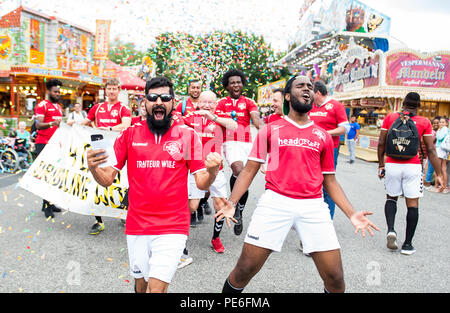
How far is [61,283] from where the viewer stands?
3.77m

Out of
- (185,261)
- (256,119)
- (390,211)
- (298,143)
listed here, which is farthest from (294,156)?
(390,211)

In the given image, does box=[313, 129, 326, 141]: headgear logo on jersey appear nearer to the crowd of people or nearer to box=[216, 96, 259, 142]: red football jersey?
the crowd of people

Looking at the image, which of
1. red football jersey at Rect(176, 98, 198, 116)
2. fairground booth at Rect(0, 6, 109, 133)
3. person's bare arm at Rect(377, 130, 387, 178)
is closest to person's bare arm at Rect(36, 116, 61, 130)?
red football jersey at Rect(176, 98, 198, 116)

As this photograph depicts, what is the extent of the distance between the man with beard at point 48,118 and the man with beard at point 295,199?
464cm

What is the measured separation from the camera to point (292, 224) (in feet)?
9.34

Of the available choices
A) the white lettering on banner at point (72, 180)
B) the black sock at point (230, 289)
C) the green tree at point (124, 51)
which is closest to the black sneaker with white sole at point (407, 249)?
the black sock at point (230, 289)

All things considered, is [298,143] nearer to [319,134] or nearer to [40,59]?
[319,134]

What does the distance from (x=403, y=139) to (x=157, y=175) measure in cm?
374

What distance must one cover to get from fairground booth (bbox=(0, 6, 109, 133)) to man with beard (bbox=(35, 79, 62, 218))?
1149 cm

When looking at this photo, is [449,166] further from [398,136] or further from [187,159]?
[187,159]

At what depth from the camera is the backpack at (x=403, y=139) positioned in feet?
16.1

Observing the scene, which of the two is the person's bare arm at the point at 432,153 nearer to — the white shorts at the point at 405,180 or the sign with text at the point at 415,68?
the white shorts at the point at 405,180

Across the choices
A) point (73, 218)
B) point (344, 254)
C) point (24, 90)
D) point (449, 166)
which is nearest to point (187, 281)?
point (344, 254)

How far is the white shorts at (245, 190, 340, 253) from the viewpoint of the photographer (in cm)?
274
